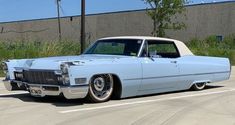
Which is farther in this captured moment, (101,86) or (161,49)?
(161,49)

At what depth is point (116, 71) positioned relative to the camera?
1030 centimetres

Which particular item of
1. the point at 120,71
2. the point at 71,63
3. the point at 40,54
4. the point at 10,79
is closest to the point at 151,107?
the point at 120,71

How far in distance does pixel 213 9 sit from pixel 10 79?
38.8m

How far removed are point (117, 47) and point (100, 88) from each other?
166 cm

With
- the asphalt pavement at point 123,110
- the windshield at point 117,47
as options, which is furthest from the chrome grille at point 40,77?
the windshield at point 117,47

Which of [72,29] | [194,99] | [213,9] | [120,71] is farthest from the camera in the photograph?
[72,29]

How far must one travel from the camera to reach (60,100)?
10.5m

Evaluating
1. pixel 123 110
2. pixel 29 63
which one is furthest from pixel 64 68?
pixel 123 110

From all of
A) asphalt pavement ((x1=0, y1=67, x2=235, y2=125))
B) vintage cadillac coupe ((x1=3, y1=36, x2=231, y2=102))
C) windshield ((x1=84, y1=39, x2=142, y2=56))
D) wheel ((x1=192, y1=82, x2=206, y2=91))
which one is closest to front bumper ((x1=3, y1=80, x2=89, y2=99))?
vintage cadillac coupe ((x1=3, y1=36, x2=231, y2=102))

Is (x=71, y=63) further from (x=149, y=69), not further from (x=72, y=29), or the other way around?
(x=72, y=29)

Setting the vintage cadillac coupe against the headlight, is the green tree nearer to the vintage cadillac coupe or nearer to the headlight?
the vintage cadillac coupe

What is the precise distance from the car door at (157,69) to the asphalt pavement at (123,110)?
0.24 meters

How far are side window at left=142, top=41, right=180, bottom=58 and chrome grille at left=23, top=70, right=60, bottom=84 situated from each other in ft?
8.14

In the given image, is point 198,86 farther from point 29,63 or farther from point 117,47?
point 29,63
